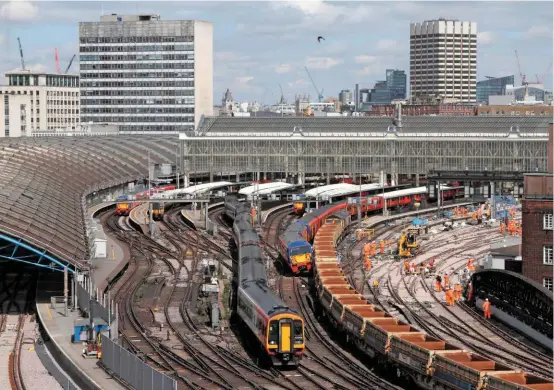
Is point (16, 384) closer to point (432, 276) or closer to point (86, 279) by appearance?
point (86, 279)

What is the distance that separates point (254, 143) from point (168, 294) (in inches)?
2940

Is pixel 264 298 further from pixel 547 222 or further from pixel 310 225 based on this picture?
pixel 310 225

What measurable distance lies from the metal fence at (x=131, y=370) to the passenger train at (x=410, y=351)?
8945 millimetres

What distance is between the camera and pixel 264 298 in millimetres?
47688

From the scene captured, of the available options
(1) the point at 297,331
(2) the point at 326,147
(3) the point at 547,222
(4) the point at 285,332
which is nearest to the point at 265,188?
(2) the point at 326,147

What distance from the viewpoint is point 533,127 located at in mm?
139125

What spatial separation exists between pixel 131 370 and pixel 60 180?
50.8m

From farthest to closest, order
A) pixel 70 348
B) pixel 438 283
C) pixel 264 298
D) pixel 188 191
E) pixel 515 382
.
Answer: pixel 188 191
pixel 438 283
pixel 70 348
pixel 264 298
pixel 515 382

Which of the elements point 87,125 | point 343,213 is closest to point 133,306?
point 343,213

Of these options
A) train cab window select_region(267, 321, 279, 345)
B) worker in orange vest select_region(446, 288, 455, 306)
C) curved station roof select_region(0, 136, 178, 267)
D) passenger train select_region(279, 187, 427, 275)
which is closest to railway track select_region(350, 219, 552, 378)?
worker in orange vest select_region(446, 288, 455, 306)

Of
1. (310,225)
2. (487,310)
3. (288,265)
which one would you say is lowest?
(487,310)

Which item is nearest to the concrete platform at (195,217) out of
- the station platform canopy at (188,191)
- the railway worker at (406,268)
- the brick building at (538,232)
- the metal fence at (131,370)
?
the station platform canopy at (188,191)

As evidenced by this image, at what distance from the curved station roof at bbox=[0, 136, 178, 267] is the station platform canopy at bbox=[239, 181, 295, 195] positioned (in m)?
12.4

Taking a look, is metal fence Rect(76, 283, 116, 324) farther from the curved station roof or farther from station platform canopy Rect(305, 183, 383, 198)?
station platform canopy Rect(305, 183, 383, 198)
